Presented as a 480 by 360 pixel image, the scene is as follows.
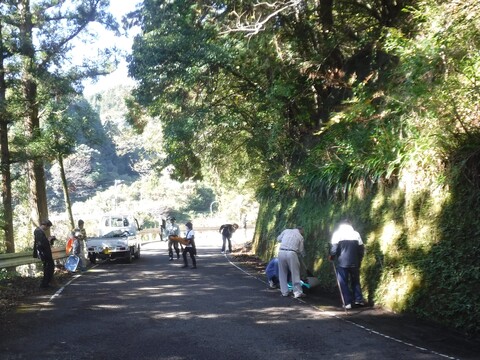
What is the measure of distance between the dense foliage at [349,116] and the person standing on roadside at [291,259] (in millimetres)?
1472

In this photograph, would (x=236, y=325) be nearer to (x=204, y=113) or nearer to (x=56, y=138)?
(x=204, y=113)

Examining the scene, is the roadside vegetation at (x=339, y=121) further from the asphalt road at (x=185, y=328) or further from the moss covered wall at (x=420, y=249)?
the asphalt road at (x=185, y=328)

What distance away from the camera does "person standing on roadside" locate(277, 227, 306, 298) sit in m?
11.2

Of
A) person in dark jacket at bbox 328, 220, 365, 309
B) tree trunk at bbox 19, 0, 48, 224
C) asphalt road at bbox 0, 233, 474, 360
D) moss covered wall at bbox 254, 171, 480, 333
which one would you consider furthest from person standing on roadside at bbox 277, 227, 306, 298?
tree trunk at bbox 19, 0, 48, 224

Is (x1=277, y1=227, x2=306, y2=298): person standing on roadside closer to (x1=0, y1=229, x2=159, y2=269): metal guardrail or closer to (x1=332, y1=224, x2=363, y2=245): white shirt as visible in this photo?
(x1=332, y1=224, x2=363, y2=245): white shirt

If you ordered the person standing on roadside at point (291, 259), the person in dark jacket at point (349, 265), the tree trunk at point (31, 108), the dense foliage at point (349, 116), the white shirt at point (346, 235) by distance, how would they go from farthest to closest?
1. the tree trunk at point (31, 108)
2. the person standing on roadside at point (291, 259)
3. the white shirt at point (346, 235)
4. the person in dark jacket at point (349, 265)
5. the dense foliage at point (349, 116)

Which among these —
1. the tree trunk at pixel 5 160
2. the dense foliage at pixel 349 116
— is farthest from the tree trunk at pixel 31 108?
the dense foliage at pixel 349 116

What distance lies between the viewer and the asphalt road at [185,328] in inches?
258

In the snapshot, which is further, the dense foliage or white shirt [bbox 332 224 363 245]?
white shirt [bbox 332 224 363 245]

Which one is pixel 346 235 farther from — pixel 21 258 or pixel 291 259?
pixel 21 258

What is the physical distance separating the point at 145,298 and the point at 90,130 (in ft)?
38.2

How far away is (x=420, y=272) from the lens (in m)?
8.53

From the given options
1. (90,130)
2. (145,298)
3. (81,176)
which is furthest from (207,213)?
(145,298)

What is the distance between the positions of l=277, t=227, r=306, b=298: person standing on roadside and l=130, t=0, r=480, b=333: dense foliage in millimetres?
1472
